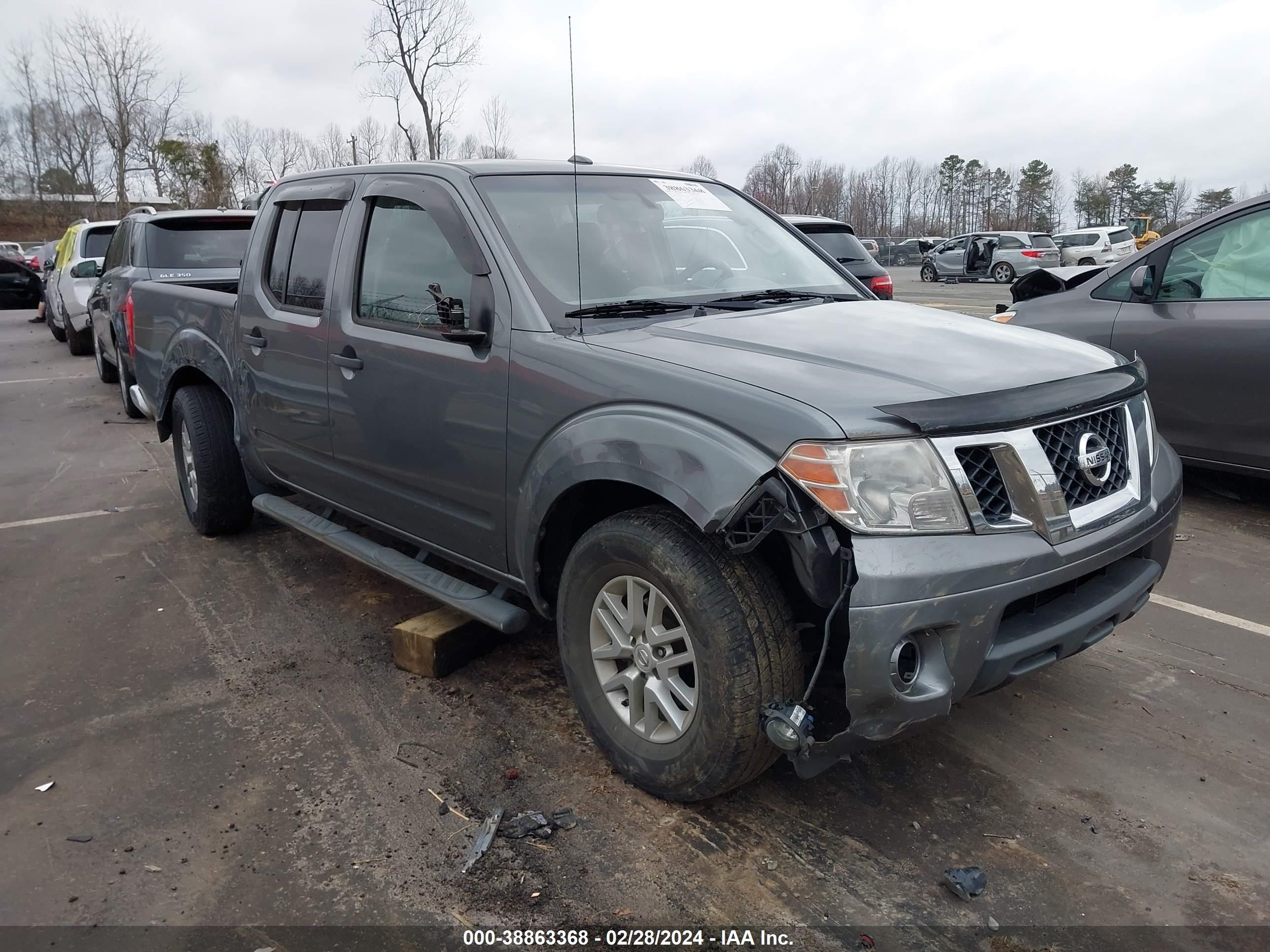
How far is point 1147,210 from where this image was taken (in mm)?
59844

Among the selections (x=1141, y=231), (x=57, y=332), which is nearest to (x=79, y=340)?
(x=57, y=332)

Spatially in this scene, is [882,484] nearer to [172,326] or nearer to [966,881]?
[966,881]

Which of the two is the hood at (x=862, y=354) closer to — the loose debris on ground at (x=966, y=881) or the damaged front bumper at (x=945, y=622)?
the damaged front bumper at (x=945, y=622)

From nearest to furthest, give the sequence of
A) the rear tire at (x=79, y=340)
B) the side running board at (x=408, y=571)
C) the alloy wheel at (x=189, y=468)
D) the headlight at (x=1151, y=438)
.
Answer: the headlight at (x=1151, y=438) → the side running board at (x=408, y=571) → the alloy wheel at (x=189, y=468) → the rear tire at (x=79, y=340)

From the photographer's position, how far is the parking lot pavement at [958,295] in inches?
765

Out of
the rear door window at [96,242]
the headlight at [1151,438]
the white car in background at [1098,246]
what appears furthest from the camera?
the white car in background at [1098,246]

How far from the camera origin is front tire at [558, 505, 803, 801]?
95.8 inches

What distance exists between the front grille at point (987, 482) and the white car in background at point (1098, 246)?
103 feet

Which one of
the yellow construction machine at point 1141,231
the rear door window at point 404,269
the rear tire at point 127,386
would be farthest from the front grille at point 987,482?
the yellow construction machine at point 1141,231

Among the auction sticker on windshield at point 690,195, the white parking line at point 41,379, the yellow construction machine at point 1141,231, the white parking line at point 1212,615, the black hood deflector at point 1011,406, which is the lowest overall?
the white parking line at point 1212,615

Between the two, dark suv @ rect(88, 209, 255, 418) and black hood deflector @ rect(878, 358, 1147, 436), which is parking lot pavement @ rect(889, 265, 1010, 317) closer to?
dark suv @ rect(88, 209, 255, 418)

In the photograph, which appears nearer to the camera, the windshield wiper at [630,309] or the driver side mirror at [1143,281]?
the windshield wiper at [630,309]

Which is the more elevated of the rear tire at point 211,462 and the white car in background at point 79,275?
the white car in background at point 79,275

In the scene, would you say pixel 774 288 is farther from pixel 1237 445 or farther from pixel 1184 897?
pixel 1237 445
